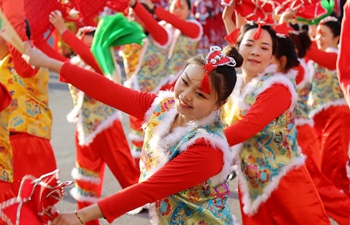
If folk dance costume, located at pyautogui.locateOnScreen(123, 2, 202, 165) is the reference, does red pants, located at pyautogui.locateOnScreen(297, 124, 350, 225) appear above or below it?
below

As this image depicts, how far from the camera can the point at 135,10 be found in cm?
577

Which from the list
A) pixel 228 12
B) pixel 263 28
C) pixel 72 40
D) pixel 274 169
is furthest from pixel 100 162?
pixel 263 28

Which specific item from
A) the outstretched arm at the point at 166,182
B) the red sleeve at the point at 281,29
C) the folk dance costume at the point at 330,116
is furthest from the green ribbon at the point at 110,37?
the outstretched arm at the point at 166,182

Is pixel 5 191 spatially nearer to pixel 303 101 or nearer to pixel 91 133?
pixel 91 133

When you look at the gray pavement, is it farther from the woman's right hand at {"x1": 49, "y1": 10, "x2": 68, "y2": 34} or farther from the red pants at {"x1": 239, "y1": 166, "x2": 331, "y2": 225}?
the woman's right hand at {"x1": 49, "y1": 10, "x2": 68, "y2": 34}

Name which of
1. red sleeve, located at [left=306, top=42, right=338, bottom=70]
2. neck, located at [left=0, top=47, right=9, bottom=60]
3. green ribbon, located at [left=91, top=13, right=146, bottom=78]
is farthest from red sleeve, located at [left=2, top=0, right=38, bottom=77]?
red sleeve, located at [left=306, top=42, right=338, bottom=70]

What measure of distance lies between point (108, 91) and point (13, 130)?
1.12m

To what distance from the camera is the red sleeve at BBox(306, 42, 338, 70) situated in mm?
5348

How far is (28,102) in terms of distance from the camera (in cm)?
397

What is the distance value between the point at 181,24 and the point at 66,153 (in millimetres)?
→ 1974

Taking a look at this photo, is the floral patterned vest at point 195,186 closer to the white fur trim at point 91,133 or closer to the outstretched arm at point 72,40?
the outstretched arm at point 72,40

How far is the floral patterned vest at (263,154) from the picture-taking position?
3.72 metres

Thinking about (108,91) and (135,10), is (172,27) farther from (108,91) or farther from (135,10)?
(108,91)

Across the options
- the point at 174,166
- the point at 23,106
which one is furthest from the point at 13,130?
the point at 174,166
